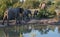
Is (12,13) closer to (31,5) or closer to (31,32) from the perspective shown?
(31,5)

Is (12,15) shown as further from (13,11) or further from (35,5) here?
(35,5)

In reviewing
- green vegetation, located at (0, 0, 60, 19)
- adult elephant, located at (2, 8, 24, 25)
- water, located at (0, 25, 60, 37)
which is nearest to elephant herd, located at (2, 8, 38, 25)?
adult elephant, located at (2, 8, 24, 25)

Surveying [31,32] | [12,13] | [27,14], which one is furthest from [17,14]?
[31,32]

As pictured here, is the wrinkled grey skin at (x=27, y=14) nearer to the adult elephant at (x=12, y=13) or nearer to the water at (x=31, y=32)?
the adult elephant at (x=12, y=13)

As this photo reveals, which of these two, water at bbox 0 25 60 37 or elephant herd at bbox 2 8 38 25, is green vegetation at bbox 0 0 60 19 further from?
water at bbox 0 25 60 37

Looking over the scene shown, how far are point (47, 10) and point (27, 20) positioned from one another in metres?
1.69

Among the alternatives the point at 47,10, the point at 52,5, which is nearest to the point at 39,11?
the point at 47,10

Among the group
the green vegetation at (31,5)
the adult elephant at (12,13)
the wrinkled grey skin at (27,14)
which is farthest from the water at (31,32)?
the green vegetation at (31,5)

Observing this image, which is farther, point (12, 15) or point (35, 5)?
point (35, 5)

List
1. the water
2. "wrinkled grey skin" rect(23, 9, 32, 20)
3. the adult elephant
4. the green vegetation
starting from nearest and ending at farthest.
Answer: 1. the water
2. the adult elephant
3. "wrinkled grey skin" rect(23, 9, 32, 20)
4. the green vegetation

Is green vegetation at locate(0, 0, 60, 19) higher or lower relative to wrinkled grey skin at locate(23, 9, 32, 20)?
higher

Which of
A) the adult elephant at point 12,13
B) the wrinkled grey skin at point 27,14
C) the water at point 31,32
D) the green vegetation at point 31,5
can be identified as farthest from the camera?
the green vegetation at point 31,5

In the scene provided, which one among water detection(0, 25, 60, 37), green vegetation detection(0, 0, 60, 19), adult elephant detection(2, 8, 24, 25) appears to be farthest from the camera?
green vegetation detection(0, 0, 60, 19)

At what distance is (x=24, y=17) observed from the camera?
1362 cm
